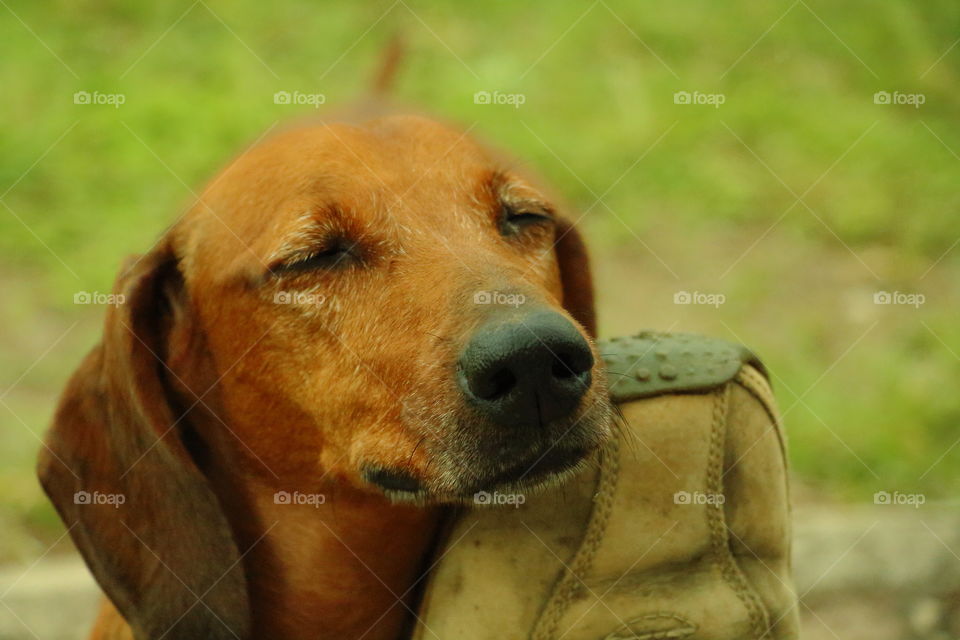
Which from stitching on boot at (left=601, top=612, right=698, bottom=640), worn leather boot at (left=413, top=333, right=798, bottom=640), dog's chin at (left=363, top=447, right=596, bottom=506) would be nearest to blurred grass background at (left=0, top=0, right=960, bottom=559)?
worn leather boot at (left=413, top=333, right=798, bottom=640)

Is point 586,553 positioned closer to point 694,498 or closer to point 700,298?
point 694,498

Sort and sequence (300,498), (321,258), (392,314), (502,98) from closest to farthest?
1. (392,314)
2. (321,258)
3. (300,498)
4. (502,98)

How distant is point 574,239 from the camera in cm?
334

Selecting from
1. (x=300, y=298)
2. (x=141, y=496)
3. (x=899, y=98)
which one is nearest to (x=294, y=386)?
(x=300, y=298)

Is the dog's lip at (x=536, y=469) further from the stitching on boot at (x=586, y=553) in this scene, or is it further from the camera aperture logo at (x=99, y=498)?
the camera aperture logo at (x=99, y=498)

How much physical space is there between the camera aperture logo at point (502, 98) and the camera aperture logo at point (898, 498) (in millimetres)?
3296

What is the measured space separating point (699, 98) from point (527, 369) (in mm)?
5633

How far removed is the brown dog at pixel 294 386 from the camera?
2805mm

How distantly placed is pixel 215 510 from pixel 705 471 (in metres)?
1.22

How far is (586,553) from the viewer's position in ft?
8.92

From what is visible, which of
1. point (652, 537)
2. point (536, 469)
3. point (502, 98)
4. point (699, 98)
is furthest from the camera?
point (699, 98)

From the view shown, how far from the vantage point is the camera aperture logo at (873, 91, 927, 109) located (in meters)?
7.60

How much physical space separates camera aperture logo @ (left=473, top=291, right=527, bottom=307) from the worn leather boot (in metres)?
0.38

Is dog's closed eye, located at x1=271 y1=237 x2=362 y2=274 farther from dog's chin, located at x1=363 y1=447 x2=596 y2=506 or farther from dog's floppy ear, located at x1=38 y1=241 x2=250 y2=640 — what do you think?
dog's chin, located at x1=363 y1=447 x2=596 y2=506
